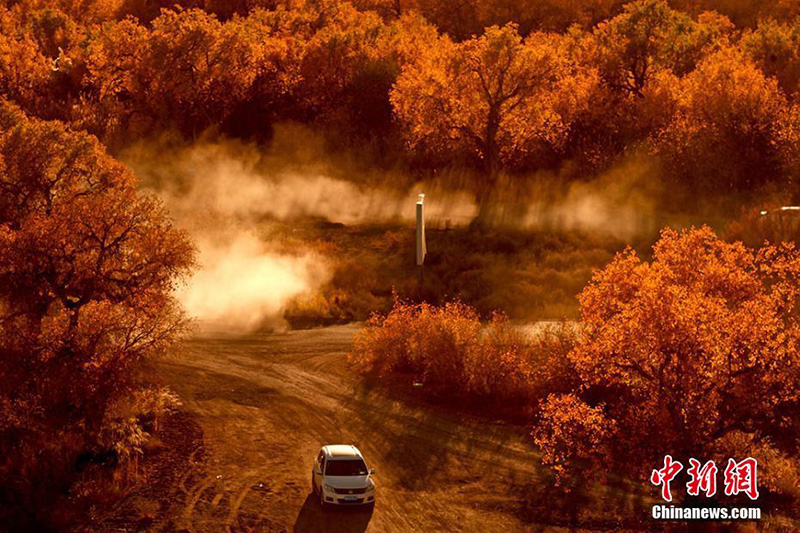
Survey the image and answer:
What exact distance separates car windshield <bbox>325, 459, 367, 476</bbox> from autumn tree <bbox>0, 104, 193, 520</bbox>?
9.69 meters

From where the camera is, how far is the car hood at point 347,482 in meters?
31.7

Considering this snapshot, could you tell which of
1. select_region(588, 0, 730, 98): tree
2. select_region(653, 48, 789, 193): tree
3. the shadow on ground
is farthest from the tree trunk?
the shadow on ground

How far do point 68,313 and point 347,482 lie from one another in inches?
557

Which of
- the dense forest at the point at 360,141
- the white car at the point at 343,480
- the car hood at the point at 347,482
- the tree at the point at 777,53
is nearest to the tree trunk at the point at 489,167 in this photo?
the dense forest at the point at 360,141

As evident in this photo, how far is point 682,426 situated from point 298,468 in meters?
14.7

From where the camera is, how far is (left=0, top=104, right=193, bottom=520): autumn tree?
35531 millimetres

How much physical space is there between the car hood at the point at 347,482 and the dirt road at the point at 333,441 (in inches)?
34.8

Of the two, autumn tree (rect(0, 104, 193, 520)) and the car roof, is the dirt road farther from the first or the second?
autumn tree (rect(0, 104, 193, 520))

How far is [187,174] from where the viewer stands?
8362 centimetres

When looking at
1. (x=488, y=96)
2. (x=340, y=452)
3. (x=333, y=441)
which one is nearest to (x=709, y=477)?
(x=340, y=452)

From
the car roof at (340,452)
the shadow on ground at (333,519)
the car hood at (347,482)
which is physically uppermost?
the car roof at (340,452)

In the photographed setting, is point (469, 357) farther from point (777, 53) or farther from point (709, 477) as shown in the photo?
point (777, 53)

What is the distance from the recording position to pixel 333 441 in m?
38.8

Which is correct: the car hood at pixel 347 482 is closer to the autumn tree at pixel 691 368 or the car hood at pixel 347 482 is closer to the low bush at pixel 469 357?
the autumn tree at pixel 691 368
